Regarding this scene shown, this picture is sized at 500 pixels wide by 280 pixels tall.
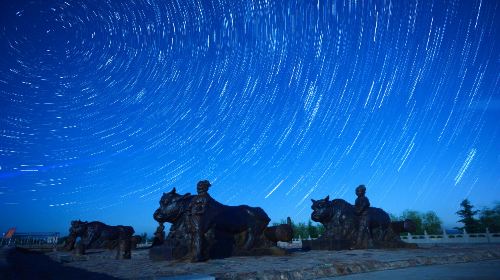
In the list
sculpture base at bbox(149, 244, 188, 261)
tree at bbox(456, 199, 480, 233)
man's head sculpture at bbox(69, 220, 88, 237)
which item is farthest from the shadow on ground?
tree at bbox(456, 199, 480, 233)

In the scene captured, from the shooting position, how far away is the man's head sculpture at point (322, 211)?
13.8 meters

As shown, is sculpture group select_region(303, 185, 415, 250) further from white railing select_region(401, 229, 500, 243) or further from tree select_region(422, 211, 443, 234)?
tree select_region(422, 211, 443, 234)

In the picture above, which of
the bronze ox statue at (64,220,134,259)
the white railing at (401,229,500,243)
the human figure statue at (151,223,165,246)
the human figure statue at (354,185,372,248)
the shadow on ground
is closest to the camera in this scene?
the shadow on ground

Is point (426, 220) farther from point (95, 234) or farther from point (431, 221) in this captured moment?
point (95, 234)

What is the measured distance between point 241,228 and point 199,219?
2182 millimetres

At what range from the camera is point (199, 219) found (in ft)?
31.5

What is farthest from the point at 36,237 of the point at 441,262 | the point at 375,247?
the point at 441,262

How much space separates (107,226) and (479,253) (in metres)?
18.3

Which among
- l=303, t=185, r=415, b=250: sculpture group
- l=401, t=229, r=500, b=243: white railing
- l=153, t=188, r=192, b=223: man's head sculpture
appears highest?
l=153, t=188, r=192, b=223: man's head sculpture

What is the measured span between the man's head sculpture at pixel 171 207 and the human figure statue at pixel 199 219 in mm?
2372

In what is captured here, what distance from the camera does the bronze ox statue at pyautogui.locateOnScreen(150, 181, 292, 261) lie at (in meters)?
9.55

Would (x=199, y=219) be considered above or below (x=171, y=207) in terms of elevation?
below

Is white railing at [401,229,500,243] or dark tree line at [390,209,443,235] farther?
dark tree line at [390,209,443,235]

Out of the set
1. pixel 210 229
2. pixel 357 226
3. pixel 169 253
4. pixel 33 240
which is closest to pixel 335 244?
pixel 357 226
